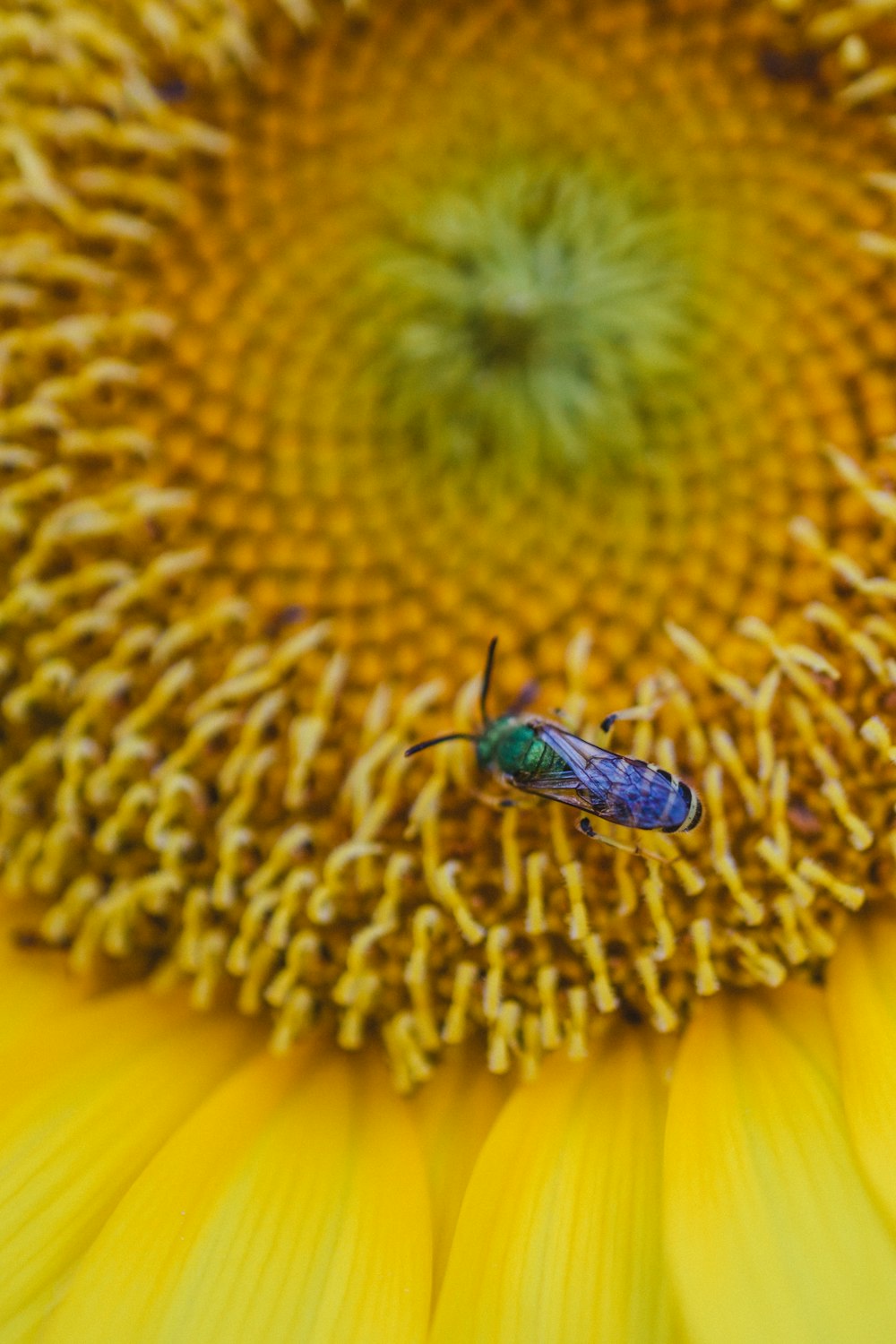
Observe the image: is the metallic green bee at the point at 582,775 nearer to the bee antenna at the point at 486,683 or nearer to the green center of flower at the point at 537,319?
the bee antenna at the point at 486,683

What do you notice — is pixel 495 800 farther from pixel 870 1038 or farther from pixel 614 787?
pixel 870 1038

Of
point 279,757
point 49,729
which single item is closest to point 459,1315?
point 279,757

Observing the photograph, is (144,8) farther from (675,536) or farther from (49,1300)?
(49,1300)

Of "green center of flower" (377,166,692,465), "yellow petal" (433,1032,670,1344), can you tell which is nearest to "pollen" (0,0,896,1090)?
"green center of flower" (377,166,692,465)

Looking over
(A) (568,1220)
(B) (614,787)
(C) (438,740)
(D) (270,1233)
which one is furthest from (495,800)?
(D) (270,1233)

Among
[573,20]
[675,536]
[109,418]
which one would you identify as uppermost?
[573,20]

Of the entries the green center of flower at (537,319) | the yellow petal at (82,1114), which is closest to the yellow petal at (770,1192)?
the yellow petal at (82,1114)
